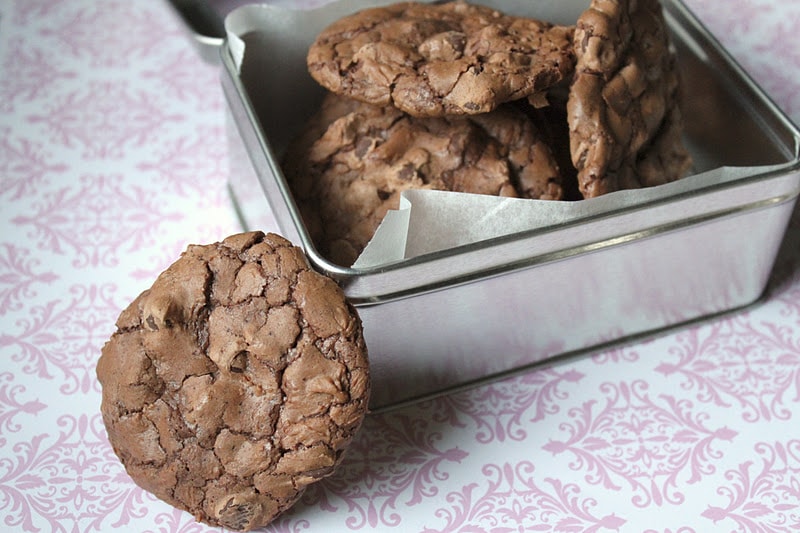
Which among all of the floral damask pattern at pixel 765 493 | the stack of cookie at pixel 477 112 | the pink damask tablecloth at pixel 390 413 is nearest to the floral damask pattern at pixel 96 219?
the pink damask tablecloth at pixel 390 413

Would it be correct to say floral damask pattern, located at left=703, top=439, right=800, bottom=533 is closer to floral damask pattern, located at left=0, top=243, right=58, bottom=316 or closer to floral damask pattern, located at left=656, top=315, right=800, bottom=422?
floral damask pattern, located at left=656, top=315, right=800, bottom=422

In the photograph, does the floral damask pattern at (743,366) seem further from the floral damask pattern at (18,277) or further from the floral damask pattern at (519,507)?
the floral damask pattern at (18,277)

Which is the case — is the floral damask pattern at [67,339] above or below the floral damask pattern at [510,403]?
above

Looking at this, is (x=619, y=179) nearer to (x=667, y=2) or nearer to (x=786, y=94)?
(x=667, y=2)

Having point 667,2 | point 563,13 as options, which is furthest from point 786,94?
point 563,13

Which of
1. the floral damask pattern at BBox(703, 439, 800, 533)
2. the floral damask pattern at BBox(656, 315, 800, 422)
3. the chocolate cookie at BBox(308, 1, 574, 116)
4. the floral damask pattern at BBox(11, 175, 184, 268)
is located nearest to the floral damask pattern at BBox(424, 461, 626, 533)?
Result: the floral damask pattern at BBox(703, 439, 800, 533)

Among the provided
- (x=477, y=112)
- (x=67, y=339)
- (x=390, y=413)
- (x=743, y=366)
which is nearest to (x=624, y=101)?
(x=477, y=112)
